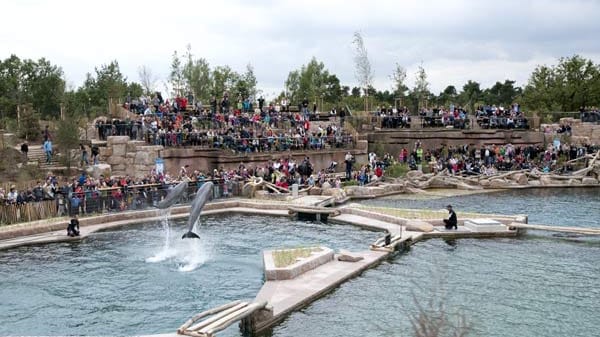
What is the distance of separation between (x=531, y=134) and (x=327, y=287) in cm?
3351

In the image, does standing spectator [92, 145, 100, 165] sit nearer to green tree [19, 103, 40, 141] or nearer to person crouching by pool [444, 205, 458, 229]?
green tree [19, 103, 40, 141]

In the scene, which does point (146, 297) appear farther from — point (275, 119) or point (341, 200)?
point (275, 119)

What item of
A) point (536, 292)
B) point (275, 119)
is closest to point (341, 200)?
point (275, 119)

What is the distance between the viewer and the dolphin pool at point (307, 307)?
1574 centimetres

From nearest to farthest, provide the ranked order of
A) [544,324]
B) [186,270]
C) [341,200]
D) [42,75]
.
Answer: [544,324]
[186,270]
[341,200]
[42,75]

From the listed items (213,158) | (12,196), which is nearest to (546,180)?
(213,158)

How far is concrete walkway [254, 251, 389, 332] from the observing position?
53.4 feet

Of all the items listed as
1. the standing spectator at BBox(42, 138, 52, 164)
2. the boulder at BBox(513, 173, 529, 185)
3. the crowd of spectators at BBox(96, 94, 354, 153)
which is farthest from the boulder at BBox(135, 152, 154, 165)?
the boulder at BBox(513, 173, 529, 185)

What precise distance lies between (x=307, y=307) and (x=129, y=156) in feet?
72.9

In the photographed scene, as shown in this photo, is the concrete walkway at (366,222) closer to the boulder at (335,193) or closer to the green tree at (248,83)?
the boulder at (335,193)

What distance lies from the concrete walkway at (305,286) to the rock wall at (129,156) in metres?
18.2

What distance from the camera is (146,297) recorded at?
1789 centimetres

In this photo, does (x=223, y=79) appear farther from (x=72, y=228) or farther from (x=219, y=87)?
(x=72, y=228)

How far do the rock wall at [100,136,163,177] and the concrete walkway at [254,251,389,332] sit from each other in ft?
59.7
